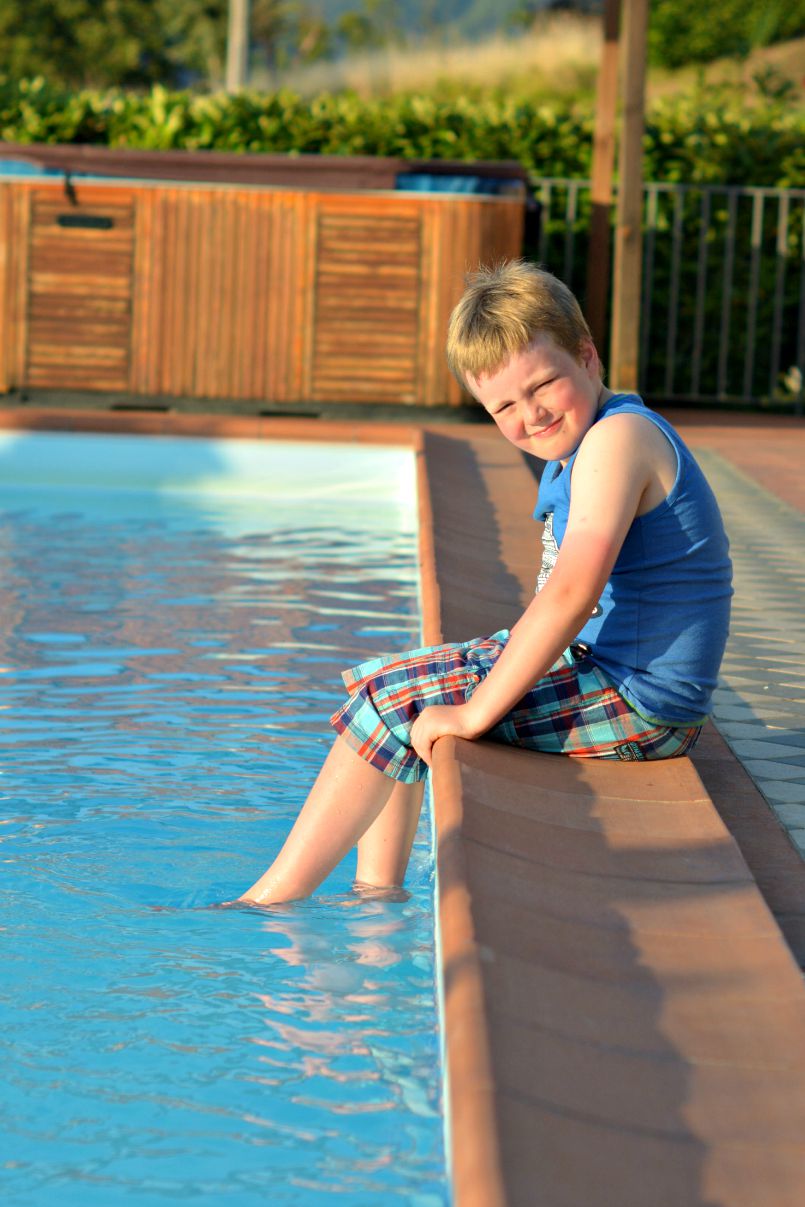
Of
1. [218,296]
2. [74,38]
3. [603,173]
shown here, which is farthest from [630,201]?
[74,38]

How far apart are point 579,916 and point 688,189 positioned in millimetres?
9799

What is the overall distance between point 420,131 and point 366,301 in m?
2.30

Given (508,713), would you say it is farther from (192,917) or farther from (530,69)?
(530,69)

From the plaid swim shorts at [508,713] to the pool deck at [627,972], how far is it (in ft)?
0.15

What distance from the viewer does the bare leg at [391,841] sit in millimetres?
2771

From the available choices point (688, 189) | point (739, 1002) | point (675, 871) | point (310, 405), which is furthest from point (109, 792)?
point (688, 189)

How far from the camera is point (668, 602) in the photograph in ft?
8.49

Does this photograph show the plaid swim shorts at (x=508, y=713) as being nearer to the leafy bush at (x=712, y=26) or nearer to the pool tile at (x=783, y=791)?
the pool tile at (x=783, y=791)

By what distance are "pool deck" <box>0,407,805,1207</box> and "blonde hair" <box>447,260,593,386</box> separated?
646 mm

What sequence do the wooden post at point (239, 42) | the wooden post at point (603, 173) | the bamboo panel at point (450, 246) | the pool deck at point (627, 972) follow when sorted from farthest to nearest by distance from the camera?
the wooden post at point (239, 42) → the wooden post at point (603, 173) → the bamboo panel at point (450, 246) → the pool deck at point (627, 972)

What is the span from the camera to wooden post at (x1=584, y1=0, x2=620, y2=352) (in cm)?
1024

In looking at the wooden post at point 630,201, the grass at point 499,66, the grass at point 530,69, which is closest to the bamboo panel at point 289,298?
the wooden post at point 630,201

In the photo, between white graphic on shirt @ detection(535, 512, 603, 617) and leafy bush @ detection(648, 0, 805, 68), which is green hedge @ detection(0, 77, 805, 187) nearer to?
white graphic on shirt @ detection(535, 512, 603, 617)

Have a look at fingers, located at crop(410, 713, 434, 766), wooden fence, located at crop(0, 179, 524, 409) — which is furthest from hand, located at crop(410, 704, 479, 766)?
wooden fence, located at crop(0, 179, 524, 409)
